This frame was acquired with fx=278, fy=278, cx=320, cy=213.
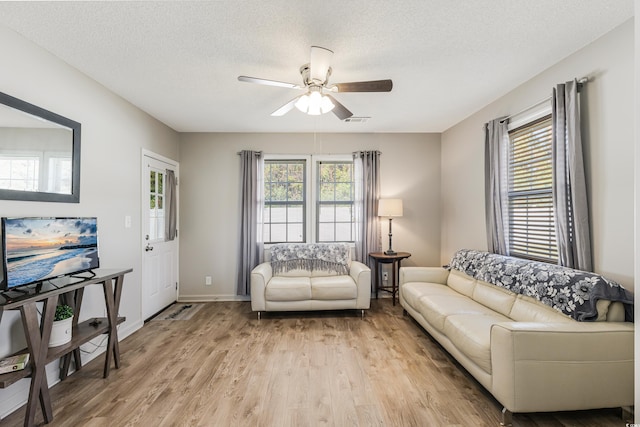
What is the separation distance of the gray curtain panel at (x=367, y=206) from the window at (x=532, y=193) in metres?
1.81

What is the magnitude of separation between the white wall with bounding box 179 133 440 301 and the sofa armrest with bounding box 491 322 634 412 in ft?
9.16

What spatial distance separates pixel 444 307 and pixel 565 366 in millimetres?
988

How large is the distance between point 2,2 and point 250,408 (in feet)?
9.90

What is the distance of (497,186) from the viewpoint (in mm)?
3072

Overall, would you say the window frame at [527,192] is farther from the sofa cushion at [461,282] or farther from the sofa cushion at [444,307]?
the sofa cushion at [444,307]

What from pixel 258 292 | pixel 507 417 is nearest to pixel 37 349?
pixel 258 292

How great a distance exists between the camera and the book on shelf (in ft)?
5.38

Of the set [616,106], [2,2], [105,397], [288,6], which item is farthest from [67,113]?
[616,106]

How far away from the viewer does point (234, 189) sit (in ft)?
14.4

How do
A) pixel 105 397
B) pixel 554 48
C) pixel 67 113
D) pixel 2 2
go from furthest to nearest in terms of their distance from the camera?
1. pixel 67 113
2. pixel 554 48
3. pixel 105 397
4. pixel 2 2

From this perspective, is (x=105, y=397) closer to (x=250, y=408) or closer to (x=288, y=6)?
(x=250, y=408)

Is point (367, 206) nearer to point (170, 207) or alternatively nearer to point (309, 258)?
point (309, 258)

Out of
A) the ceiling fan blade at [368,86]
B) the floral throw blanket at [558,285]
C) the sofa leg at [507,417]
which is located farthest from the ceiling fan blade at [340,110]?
the sofa leg at [507,417]

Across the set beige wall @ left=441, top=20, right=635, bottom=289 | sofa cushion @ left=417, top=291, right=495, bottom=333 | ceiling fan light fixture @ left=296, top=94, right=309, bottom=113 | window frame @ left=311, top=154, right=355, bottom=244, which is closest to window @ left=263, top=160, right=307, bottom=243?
window frame @ left=311, top=154, right=355, bottom=244
